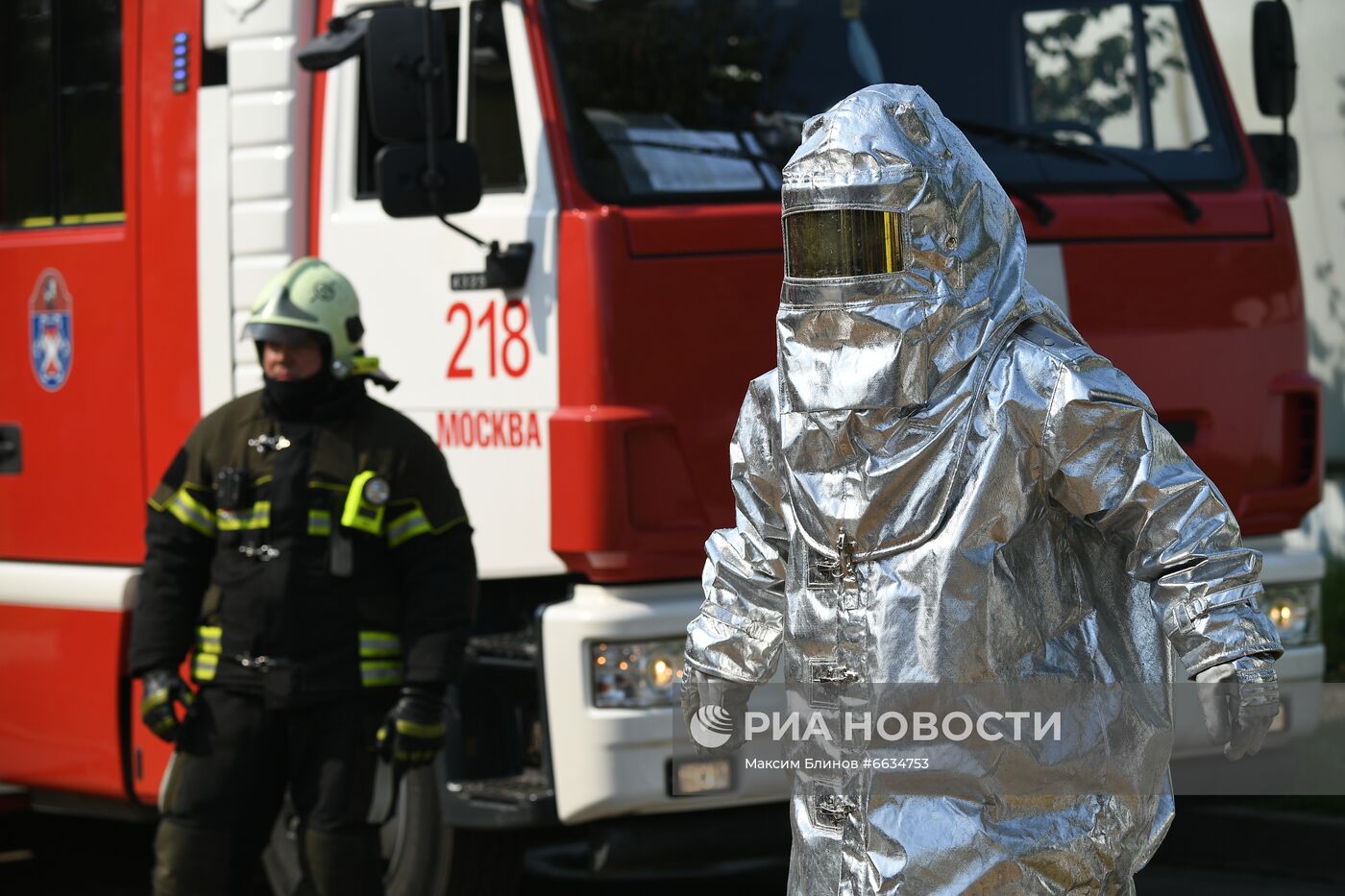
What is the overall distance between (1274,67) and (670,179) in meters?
2.07

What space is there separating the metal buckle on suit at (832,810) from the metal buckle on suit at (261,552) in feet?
6.41

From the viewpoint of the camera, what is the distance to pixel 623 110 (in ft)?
17.8

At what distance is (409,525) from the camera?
4.82 metres

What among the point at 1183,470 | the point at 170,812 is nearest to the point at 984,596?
the point at 1183,470

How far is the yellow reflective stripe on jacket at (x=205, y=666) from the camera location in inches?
191

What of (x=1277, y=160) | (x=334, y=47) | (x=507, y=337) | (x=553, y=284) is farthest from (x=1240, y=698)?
(x=1277, y=160)

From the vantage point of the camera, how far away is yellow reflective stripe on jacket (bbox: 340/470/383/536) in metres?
4.76

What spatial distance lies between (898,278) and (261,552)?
212cm

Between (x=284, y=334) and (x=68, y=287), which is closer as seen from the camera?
(x=284, y=334)

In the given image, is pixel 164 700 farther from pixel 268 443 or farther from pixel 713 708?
pixel 713 708

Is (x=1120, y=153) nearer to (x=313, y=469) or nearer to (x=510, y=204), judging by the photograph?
(x=510, y=204)

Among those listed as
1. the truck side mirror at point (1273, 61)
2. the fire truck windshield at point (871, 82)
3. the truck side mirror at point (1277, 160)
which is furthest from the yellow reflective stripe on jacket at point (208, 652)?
the truck side mirror at point (1273, 61)

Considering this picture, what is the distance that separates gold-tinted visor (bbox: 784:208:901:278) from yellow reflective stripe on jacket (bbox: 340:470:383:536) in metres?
1.79

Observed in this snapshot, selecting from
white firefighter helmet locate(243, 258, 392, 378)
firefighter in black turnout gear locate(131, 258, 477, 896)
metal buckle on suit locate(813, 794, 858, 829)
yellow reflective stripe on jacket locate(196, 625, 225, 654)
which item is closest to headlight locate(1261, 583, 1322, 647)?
firefighter in black turnout gear locate(131, 258, 477, 896)
